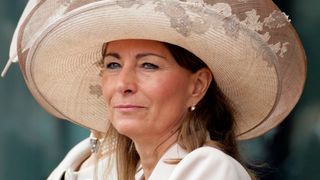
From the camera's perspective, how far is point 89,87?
14.2 feet

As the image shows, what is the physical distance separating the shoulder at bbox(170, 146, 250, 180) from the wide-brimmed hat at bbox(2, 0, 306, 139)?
15.6 inches

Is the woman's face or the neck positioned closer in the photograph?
the woman's face

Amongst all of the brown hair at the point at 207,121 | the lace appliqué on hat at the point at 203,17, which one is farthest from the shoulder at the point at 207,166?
the lace appliqué on hat at the point at 203,17

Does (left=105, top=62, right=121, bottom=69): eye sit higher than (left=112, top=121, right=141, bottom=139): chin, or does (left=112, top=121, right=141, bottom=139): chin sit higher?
(left=105, top=62, right=121, bottom=69): eye

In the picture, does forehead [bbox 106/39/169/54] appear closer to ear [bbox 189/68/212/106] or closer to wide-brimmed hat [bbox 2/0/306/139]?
wide-brimmed hat [bbox 2/0/306/139]

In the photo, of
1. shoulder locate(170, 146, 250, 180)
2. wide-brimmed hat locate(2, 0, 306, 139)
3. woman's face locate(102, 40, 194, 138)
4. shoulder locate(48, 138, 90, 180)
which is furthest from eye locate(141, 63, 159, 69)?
shoulder locate(48, 138, 90, 180)

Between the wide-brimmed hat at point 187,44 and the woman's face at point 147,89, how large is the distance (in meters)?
0.08

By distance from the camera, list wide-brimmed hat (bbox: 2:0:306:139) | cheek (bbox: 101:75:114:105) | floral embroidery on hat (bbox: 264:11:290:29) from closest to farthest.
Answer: wide-brimmed hat (bbox: 2:0:306:139), floral embroidery on hat (bbox: 264:11:290:29), cheek (bbox: 101:75:114:105)

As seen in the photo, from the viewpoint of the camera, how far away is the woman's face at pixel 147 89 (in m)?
3.69

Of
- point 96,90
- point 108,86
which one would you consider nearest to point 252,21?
point 108,86

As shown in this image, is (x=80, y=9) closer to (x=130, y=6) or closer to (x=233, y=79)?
(x=130, y=6)

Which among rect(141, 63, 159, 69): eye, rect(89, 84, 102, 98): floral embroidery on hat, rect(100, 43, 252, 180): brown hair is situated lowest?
rect(100, 43, 252, 180): brown hair

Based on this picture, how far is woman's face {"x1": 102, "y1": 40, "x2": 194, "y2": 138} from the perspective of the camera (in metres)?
3.69

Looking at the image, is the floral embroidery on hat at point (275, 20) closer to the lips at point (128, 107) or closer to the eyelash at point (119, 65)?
the eyelash at point (119, 65)
